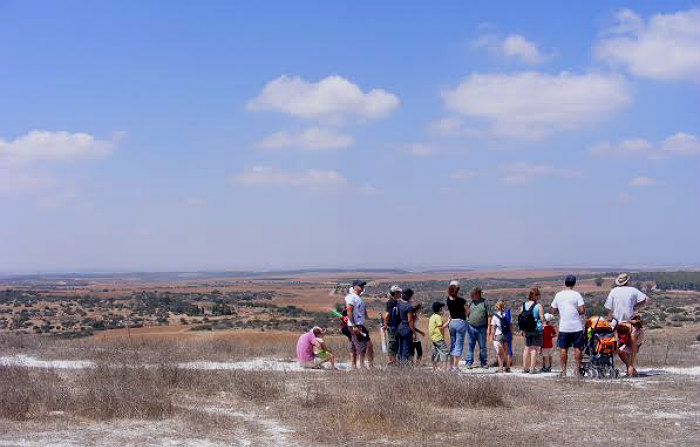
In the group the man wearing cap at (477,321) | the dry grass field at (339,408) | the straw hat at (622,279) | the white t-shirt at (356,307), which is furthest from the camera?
the man wearing cap at (477,321)

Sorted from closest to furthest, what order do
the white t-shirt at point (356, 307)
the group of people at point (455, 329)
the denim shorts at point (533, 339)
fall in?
the denim shorts at point (533, 339), the group of people at point (455, 329), the white t-shirt at point (356, 307)

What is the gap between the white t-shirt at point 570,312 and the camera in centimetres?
1229

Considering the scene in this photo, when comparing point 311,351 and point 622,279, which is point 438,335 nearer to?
point 311,351

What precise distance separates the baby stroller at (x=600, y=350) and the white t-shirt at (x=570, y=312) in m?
0.32

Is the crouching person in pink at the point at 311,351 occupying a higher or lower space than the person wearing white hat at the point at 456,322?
lower

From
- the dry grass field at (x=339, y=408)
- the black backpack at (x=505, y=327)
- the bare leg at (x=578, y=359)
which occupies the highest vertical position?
the black backpack at (x=505, y=327)

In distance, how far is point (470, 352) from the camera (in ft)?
46.4

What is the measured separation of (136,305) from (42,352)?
130ft

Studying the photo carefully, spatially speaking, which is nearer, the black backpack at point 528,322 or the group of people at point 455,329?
the black backpack at point 528,322

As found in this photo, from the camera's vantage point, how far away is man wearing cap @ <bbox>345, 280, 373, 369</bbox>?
1370 cm

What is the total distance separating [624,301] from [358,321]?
4650 millimetres

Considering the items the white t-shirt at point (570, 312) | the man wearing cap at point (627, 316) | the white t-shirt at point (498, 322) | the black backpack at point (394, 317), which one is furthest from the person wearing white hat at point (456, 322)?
the man wearing cap at point (627, 316)

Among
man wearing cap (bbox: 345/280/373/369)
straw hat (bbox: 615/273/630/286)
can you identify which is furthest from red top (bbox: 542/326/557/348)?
man wearing cap (bbox: 345/280/373/369)

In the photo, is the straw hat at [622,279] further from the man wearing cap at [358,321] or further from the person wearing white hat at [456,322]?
the man wearing cap at [358,321]
